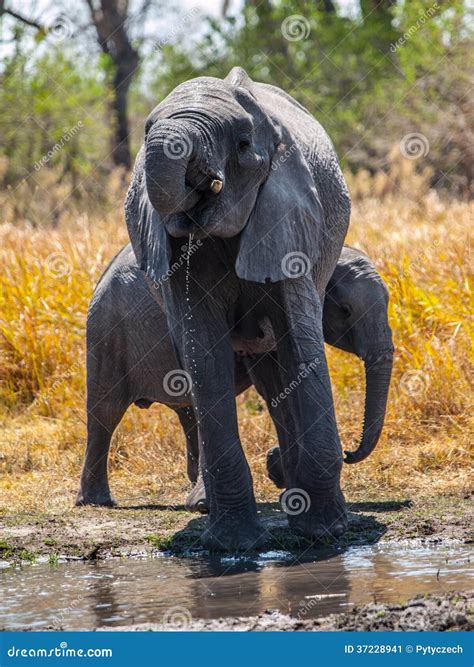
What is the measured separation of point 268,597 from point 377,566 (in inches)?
25.1

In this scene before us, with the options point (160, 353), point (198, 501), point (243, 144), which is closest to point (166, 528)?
point (198, 501)

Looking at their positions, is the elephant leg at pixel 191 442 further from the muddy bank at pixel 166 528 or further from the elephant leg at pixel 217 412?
the elephant leg at pixel 217 412

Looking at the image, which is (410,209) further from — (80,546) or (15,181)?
(15,181)

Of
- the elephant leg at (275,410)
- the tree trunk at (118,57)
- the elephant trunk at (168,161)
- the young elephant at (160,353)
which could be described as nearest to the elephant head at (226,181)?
the elephant trunk at (168,161)

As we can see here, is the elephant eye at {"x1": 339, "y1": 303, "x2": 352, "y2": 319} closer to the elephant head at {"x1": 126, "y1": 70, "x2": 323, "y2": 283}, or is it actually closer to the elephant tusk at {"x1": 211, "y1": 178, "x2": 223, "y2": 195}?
the elephant head at {"x1": 126, "y1": 70, "x2": 323, "y2": 283}

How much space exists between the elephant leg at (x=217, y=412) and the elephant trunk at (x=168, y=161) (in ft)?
2.73

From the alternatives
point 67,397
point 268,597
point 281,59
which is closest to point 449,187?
point 281,59

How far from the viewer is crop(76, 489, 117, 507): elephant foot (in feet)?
22.7

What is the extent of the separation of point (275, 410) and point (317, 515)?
2.45 ft

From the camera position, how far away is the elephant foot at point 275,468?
649 centimetres

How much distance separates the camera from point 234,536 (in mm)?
5582

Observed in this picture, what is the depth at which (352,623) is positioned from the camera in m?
4.20

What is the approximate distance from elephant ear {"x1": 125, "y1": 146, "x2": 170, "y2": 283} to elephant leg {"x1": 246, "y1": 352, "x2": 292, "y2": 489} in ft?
3.24

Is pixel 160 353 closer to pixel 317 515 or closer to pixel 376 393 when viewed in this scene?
pixel 376 393
